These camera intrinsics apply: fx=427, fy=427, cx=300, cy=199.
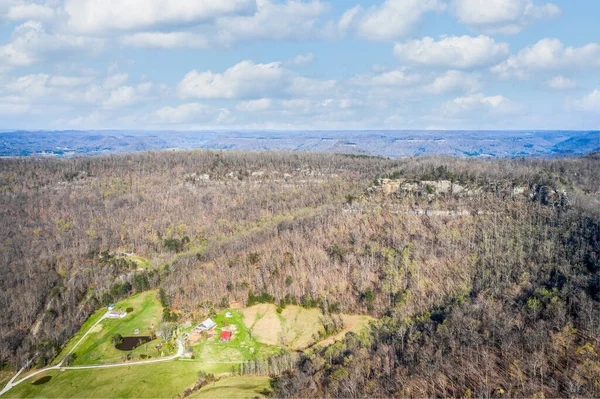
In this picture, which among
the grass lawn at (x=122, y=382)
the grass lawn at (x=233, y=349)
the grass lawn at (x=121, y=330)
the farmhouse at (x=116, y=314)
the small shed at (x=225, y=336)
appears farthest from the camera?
the farmhouse at (x=116, y=314)

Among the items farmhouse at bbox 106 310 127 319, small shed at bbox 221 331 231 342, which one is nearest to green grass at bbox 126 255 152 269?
farmhouse at bbox 106 310 127 319

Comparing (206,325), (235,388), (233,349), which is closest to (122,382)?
(233,349)

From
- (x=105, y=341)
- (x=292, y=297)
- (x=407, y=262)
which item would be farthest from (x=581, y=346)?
(x=105, y=341)

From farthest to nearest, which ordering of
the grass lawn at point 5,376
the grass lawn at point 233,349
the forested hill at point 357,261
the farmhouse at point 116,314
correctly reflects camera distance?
the farmhouse at point 116,314
the grass lawn at point 233,349
the grass lawn at point 5,376
the forested hill at point 357,261

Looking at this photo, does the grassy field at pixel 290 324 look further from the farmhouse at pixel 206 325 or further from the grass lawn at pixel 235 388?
the grass lawn at pixel 235 388

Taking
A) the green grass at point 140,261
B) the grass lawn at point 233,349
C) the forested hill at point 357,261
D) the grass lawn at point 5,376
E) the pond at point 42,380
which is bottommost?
the grass lawn at point 5,376

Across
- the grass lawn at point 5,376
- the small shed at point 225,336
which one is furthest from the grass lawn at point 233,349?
the grass lawn at point 5,376

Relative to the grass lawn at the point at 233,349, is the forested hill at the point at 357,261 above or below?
above

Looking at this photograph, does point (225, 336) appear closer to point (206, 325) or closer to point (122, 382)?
point (206, 325)
